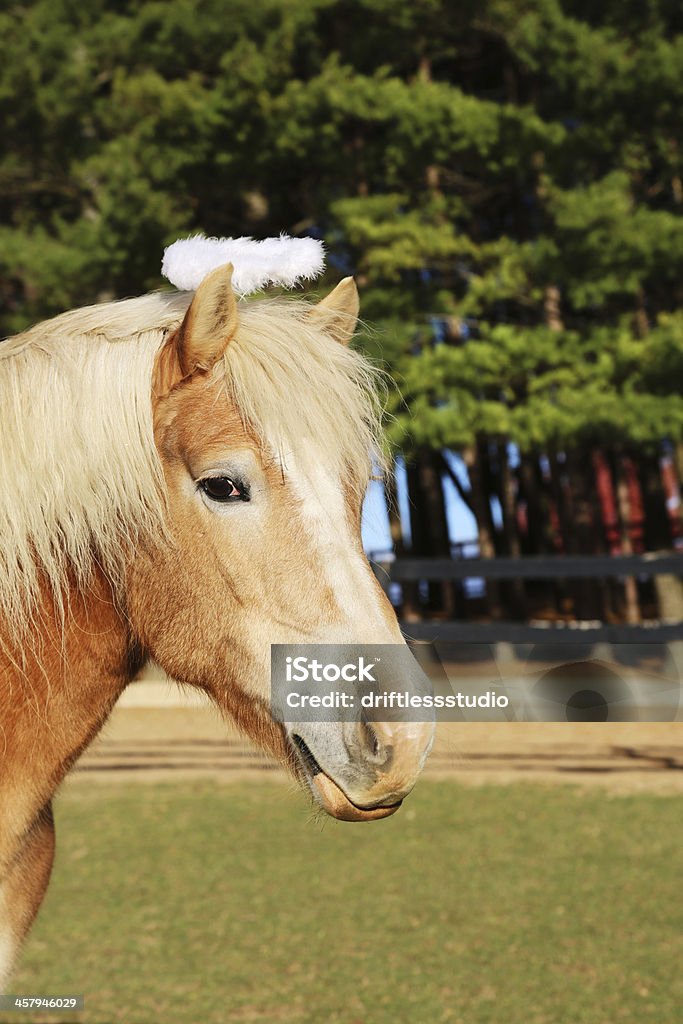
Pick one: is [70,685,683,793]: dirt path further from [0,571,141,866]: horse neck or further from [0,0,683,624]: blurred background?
[0,571,141,866]: horse neck

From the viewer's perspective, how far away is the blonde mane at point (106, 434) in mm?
1788

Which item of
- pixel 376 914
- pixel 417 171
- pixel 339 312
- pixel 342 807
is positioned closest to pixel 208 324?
pixel 339 312

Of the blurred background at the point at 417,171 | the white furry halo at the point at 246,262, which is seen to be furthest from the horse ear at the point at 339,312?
the blurred background at the point at 417,171

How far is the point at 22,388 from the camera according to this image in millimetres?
1874

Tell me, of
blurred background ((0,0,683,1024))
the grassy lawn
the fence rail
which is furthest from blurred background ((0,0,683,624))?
the grassy lawn

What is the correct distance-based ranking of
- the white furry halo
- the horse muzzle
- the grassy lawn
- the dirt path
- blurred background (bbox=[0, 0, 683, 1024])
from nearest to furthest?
the horse muzzle, the white furry halo, the grassy lawn, blurred background (bbox=[0, 0, 683, 1024]), the dirt path

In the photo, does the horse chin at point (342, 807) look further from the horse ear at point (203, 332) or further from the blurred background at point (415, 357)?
the blurred background at point (415, 357)

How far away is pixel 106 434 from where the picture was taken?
1.81 metres

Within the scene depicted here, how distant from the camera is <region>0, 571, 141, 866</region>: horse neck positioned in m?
1.80

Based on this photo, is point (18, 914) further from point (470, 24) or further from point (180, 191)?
point (470, 24)

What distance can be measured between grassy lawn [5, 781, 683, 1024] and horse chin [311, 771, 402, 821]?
8.35 feet

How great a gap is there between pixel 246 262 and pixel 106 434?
1.67ft

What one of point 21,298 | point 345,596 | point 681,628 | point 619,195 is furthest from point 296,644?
point 21,298

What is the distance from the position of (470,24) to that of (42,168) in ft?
20.5
